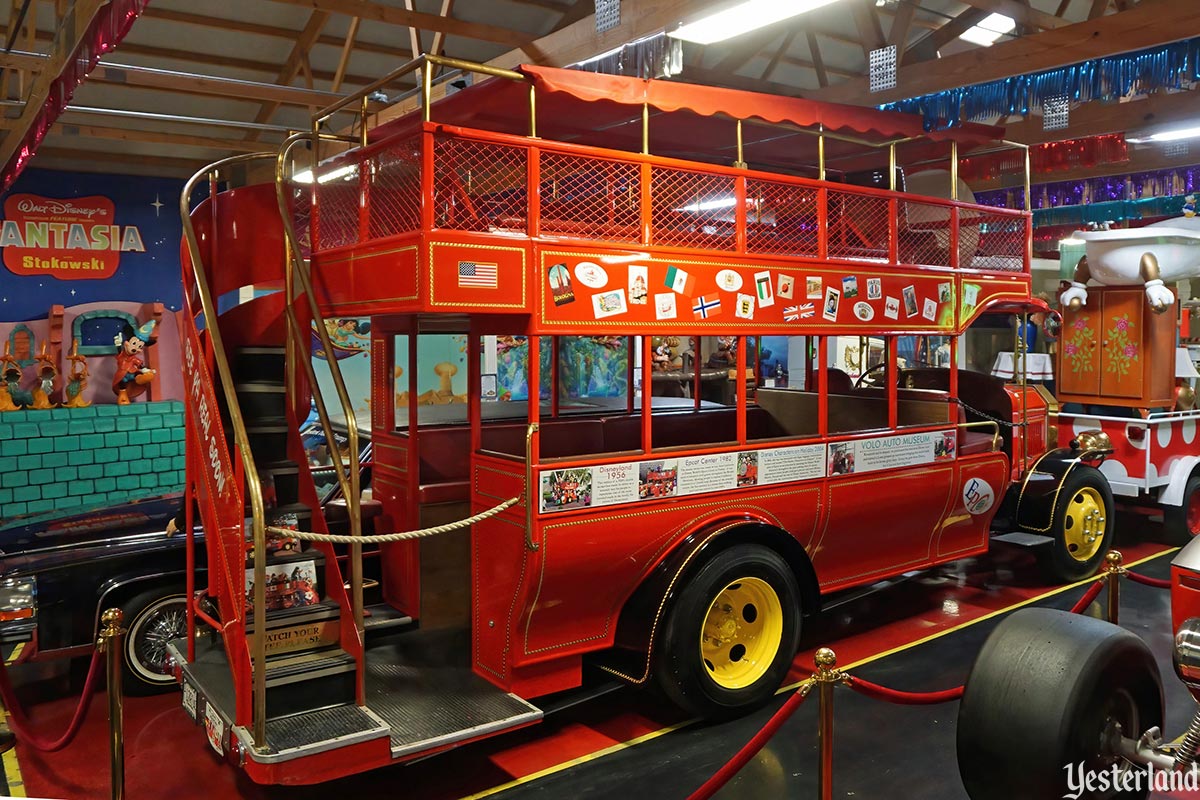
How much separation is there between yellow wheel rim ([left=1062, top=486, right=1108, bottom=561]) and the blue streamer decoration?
10.6 feet

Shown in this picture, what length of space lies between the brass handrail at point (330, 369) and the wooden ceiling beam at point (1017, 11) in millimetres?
4906

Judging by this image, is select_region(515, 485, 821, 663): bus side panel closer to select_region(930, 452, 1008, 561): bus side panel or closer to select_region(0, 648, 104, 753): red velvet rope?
select_region(0, 648, 104, 753): red velvet rope

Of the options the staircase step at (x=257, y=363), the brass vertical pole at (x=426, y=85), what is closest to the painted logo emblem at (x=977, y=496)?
the brass vertical pole at (x=426, y=85)

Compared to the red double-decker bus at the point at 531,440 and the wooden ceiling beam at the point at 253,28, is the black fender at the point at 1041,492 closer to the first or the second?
the red double-decker bus at the point at 531,440

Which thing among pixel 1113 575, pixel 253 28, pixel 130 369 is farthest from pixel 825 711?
pixel 130 369

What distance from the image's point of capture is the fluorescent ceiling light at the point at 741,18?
15.5 feet

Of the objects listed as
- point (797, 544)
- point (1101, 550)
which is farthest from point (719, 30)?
point (1101, 550)

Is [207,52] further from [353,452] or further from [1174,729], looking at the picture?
[1174,729]

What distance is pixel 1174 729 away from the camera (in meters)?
4.57

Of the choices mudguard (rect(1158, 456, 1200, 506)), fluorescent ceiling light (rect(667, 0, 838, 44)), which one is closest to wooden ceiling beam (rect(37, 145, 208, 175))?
fluorescent ceiling light (rect(667, 0, 838, 44))

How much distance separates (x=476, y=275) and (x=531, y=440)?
0.78m

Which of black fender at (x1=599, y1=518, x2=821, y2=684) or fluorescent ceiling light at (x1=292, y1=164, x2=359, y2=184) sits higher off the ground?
fluorescent ceiling light at (x1=292, y1=164, x2=359, y2=184)

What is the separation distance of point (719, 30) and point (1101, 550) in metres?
5.38

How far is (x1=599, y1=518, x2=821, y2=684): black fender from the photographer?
4.47m
